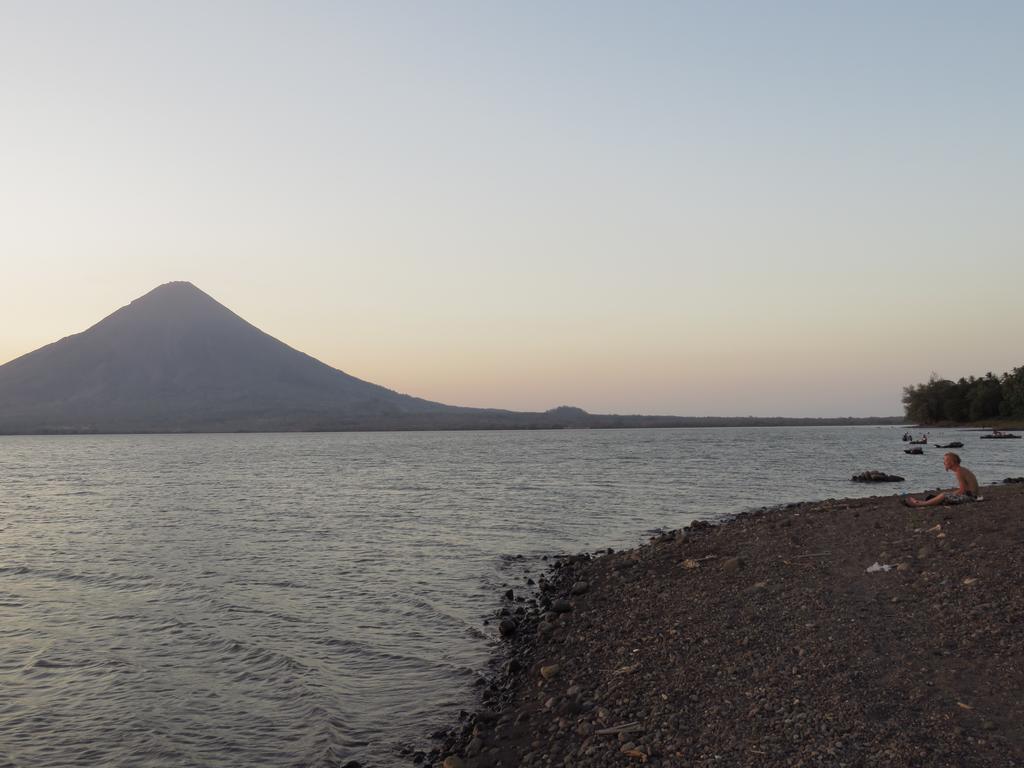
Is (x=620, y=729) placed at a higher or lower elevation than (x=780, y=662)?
lower

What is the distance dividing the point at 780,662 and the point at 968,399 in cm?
17379

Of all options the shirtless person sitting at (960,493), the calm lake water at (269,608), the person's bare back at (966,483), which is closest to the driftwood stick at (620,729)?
the calm lake water at (269,608)

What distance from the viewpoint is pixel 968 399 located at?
509 ft

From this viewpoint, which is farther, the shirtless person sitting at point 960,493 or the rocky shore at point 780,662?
the shirtless person sitting at point 960,493

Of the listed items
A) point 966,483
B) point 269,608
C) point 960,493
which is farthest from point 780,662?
point 966,483

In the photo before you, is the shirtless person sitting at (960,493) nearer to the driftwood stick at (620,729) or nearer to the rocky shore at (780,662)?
the rocky shore at (780,662)

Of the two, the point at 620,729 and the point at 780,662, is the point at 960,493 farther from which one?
the point at 620,729

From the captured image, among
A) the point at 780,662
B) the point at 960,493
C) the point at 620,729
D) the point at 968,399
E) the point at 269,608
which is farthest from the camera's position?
Answer: the point at 968,399

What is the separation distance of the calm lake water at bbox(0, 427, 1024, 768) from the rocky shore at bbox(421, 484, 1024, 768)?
1688 millimetres

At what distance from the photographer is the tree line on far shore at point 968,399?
14112cm

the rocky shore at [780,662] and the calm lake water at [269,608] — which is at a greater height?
the rocky shore at [780,662]

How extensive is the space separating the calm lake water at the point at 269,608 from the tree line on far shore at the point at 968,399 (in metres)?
118

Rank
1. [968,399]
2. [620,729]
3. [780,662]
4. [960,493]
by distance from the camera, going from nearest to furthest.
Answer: [620,729] → [780,662] → [960,493] → [968,399]

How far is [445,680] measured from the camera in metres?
12.6
